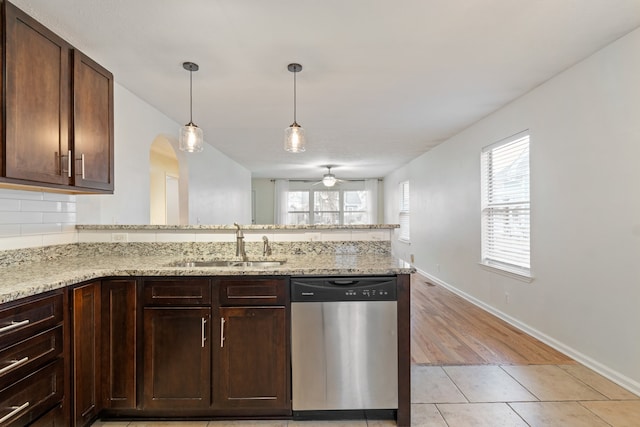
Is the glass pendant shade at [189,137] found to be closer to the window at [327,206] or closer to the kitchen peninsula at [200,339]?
the kitchen peninsula at [200,339]

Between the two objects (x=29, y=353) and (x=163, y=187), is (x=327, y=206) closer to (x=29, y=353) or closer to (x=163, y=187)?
(x=163, y=187)

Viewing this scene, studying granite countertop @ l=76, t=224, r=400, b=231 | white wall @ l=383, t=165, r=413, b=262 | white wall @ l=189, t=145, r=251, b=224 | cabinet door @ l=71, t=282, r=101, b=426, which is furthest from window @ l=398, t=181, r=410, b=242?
cabinet door @ l=71, t=282, r=101, b=426

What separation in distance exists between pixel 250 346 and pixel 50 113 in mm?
1758

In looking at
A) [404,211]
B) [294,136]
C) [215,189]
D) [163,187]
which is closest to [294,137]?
[294,136]

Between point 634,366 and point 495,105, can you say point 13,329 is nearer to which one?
point 634,366

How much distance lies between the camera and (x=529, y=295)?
3.31 m

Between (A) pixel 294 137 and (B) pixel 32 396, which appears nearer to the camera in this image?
(B) pixel 32 396

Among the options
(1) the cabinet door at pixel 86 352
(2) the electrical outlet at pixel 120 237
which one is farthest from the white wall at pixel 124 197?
(1) the cabinet door at pixel 86 352

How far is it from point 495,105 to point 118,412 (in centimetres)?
430

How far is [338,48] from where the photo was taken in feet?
7.99

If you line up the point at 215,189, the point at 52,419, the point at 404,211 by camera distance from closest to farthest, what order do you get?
the point at 52,419 < the point at 215,189 < the point at 404,211

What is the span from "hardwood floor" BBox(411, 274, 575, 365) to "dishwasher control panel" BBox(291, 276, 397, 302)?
1.20 m

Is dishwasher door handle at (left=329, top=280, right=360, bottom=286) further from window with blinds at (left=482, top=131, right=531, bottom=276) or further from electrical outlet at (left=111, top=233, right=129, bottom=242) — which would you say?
window with blinds at (left=482, top=131, right=531, bottom=276)

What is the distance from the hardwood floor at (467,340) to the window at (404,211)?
3.62 metres
